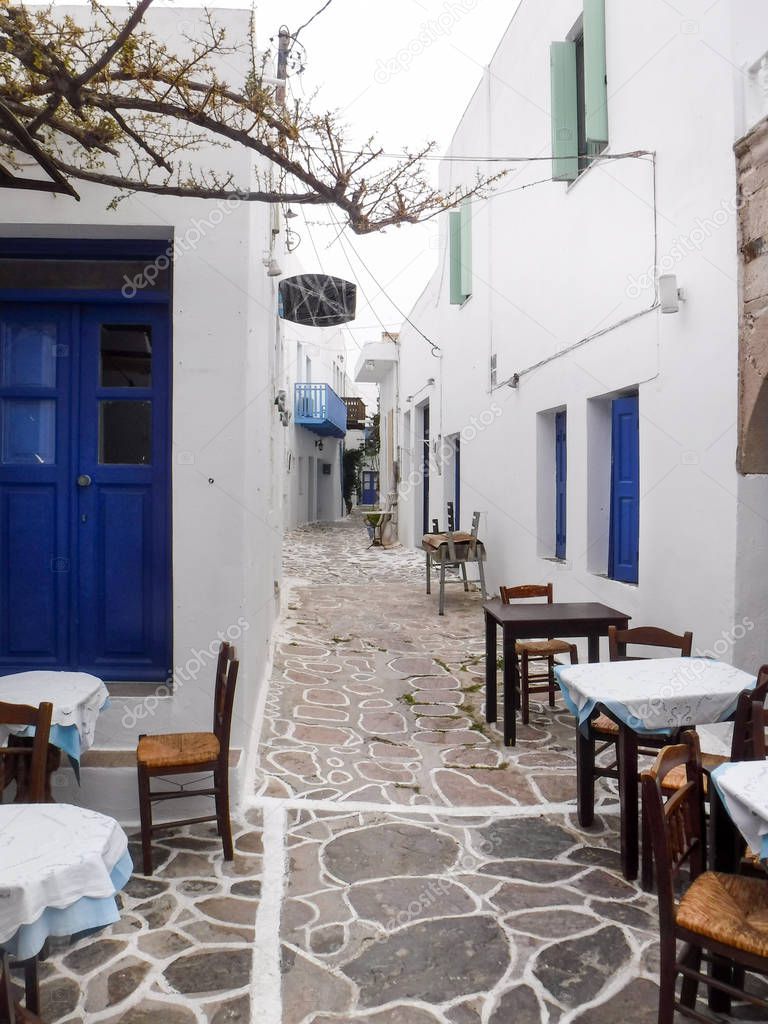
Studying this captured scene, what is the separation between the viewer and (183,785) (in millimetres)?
4293

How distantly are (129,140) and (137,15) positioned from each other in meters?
1.73

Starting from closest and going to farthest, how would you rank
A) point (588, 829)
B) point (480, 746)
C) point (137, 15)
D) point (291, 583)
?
point (137, 15)
point (588, 829)
point (480, 746)
point (291, 583)

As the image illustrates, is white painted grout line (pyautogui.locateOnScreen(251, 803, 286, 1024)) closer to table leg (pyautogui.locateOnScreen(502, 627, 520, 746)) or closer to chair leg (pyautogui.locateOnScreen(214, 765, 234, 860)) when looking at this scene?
chair leg (pyautogui.locateOnScreen(214, 765, 234, 860))

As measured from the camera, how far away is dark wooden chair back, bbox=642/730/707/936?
2320mm

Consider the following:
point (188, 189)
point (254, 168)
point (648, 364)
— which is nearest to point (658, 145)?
point (648, 364)

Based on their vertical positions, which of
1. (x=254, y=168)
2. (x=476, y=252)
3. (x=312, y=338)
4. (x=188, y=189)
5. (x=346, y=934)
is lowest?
(x=346, y=934)

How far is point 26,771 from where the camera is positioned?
3.56m

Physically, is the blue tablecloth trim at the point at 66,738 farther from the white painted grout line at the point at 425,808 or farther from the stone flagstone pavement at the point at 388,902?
the white painted grout line at the point at 425,808

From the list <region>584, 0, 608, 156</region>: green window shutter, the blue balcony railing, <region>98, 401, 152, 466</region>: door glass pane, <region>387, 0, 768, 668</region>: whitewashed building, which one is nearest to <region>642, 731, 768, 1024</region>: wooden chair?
<region>387, 0, 768, 668</region>: whitewashed building

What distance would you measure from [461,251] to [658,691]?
922 cm

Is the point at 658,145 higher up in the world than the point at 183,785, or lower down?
higher up

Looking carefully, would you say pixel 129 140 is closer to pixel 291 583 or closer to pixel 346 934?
pixel 346 934

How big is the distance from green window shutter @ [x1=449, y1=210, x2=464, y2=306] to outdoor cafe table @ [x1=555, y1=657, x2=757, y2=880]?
8.93 m

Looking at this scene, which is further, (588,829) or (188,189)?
(588,829)
